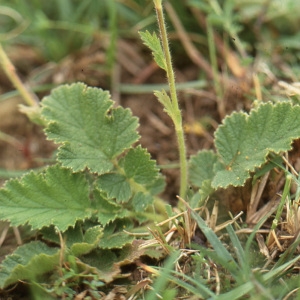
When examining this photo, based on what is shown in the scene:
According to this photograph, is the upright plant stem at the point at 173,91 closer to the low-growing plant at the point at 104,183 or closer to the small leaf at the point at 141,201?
the low-growing plant at the point at 104,183

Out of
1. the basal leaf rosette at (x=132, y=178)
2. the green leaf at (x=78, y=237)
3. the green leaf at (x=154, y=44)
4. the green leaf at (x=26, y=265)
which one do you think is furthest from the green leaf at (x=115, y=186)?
the green leaf at (x=154, y=44)

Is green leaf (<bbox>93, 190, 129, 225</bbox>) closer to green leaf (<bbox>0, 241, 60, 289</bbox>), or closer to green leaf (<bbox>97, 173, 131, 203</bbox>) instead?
green leaf (<bbox>97, 173, 131, 203</bbox>)

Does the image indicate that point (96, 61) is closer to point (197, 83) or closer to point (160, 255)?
point (197, 83)

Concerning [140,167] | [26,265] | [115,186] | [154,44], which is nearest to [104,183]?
[115,186]

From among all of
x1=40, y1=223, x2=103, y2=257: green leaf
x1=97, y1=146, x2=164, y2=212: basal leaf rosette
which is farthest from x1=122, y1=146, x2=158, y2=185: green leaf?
x1=40, y1=223, x2=103, y2=257: green leaf

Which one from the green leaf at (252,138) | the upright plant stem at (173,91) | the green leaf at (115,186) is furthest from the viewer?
the green leaf at (115,186)

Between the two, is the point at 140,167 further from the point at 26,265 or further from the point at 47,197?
the point at 26,265
